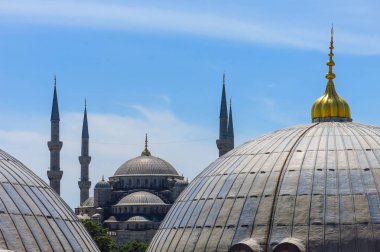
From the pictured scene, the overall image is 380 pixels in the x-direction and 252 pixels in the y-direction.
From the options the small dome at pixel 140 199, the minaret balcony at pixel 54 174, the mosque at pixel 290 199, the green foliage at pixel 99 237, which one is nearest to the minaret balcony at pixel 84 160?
the small dome at pixel 140 199

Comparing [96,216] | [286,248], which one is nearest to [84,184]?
[96,216]

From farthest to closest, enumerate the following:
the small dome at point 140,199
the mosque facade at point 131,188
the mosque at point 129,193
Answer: the small dome at point 140,199 → the mosque at point 129,193 → the mosque facade at point 131,188

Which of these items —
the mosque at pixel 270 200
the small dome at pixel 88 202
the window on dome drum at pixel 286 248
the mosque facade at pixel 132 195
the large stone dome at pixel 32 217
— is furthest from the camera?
the small dome at pixel 88 202

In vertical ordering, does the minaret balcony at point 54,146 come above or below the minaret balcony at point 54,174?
above

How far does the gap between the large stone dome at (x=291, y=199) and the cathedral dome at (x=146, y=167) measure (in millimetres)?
129989

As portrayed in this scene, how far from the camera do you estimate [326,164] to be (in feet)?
82.5

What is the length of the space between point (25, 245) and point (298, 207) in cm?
642

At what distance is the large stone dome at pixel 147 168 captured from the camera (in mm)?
157250

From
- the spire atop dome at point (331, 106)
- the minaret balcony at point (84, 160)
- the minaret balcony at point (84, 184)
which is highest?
the minaret balcony at point (84, 160)

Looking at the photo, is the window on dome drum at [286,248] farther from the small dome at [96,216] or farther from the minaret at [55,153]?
the small dome at [96,216]

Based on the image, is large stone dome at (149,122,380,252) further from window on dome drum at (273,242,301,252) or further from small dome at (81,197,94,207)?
small dome at (81,197,94,207)

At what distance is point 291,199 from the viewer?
24.5m

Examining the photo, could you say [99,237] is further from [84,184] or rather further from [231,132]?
[84,184]

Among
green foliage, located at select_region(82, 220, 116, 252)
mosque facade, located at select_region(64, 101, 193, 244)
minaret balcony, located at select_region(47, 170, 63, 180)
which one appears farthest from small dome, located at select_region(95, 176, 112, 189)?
green foliage, located at select_region(82, 220, 116, 252)
